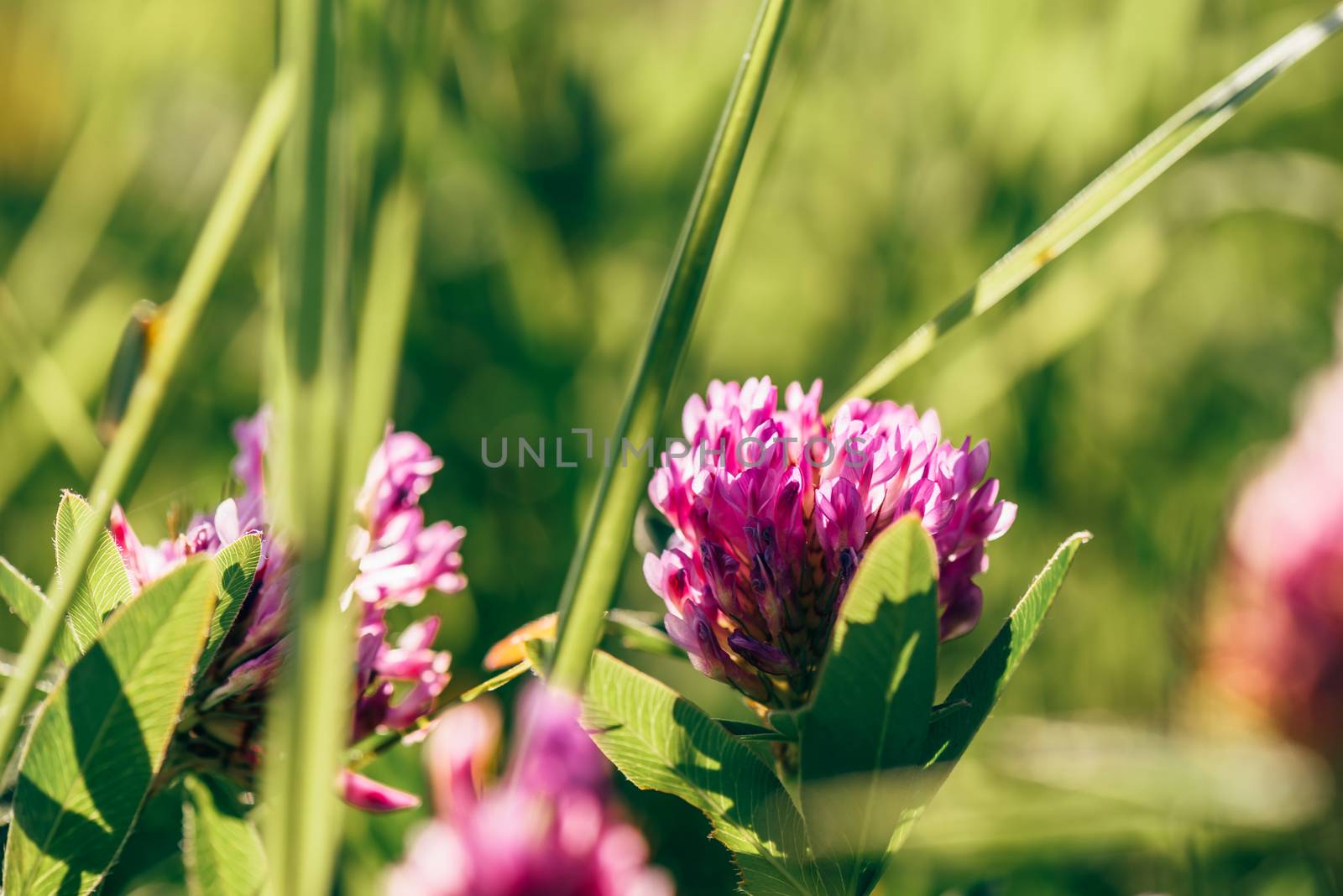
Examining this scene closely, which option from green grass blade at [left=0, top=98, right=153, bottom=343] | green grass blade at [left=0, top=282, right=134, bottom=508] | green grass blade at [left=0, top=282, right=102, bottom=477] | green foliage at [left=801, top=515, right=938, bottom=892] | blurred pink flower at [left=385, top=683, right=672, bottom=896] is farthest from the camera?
green grass blade at [left=0, top=98, right=153, bottom=343]

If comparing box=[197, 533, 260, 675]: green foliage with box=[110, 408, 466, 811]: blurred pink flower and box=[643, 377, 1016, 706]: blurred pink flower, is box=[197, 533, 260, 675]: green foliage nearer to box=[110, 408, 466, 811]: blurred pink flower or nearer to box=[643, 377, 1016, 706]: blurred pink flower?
box=[110, 408, 466, 811]: blurred pink flower

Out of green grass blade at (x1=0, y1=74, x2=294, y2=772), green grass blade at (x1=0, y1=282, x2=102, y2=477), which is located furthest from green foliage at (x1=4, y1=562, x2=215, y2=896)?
green grass blade at (x1=0, y1=282, x2=102, y2=477)

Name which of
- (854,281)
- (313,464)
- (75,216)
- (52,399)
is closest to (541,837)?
(313,464)

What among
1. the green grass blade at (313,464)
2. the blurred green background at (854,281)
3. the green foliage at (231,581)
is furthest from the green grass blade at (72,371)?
the green grass blade at (313,464)

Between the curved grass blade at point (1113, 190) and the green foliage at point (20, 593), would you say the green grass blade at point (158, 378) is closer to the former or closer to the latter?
the green foliage at point (20, 593)

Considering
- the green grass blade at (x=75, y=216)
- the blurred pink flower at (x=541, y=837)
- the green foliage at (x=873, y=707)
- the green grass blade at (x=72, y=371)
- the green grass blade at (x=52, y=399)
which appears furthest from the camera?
the green grass blade at (x=75, y=216)

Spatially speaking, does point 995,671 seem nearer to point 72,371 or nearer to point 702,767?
point 702,767

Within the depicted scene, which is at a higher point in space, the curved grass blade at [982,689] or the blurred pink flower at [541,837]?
the curved grass blade at [982,689]
